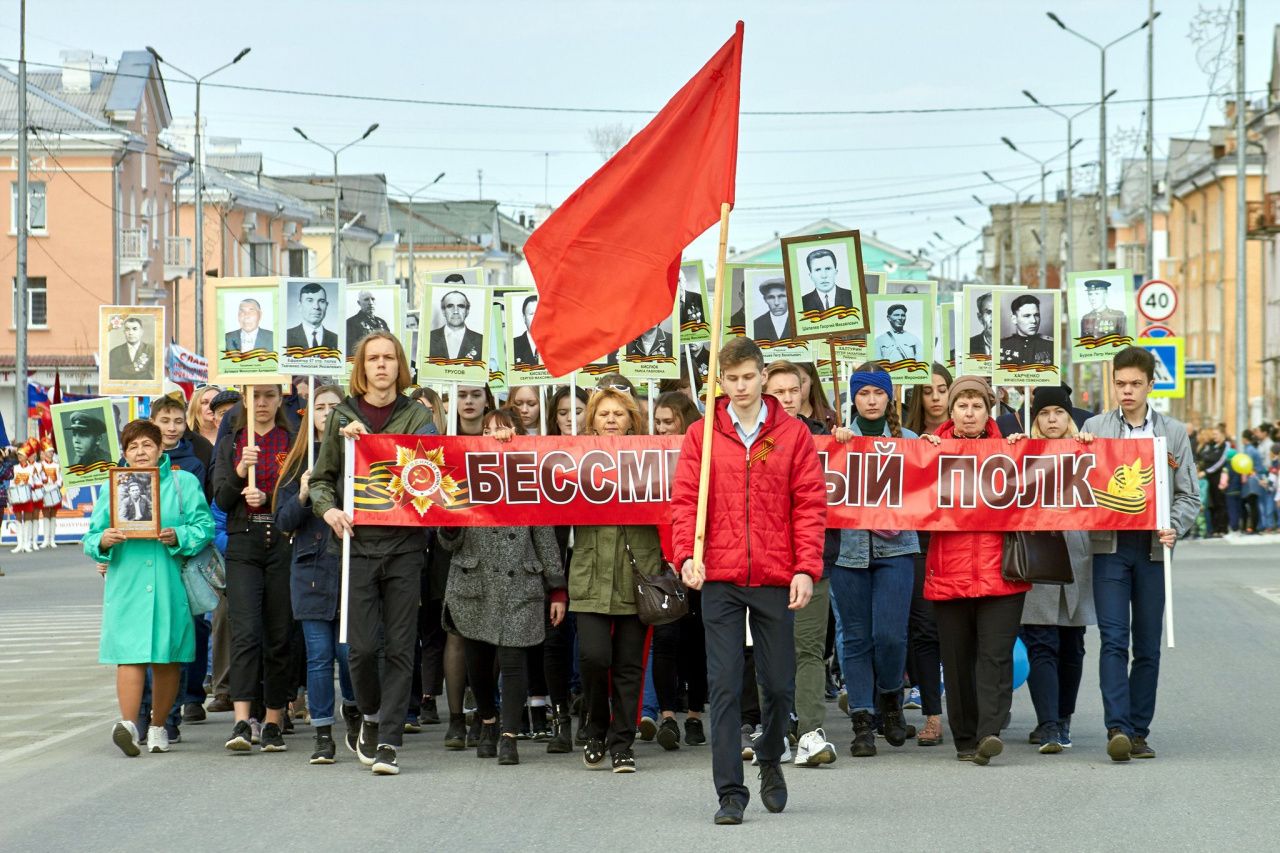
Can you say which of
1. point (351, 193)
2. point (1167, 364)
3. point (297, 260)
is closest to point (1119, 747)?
point (1167, 364)

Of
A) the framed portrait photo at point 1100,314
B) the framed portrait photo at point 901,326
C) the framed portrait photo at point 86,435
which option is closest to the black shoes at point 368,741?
the framed portrait photo at point 86,435

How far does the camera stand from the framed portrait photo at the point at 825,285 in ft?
40.8

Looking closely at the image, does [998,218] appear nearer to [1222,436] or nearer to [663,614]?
[1222,436]

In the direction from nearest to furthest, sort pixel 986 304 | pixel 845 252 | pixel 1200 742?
pixel 1200 742, pixel 845 252, pixel 986 304

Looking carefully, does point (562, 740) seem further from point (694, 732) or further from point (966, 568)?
point (966, 568)

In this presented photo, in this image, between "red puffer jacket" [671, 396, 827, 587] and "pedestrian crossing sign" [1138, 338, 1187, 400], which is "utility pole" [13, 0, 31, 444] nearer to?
"pedestrian crossing sign" [1138, 338, 1187, 400]

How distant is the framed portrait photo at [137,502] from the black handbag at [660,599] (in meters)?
2.83

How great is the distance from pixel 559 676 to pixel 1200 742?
356cm

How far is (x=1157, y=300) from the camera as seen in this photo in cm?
2856

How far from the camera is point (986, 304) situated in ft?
48.0

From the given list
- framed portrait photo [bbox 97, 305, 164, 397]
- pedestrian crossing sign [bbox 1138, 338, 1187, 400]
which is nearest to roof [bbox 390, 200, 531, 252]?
pedestrian crossing sign [bbox 1138, 338, 1187, 400]

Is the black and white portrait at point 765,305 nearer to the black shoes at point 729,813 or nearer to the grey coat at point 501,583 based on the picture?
the grey coat at point 501,583

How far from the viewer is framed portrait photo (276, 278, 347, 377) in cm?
1231

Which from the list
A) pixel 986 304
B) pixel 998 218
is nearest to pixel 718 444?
pixel 986 304
